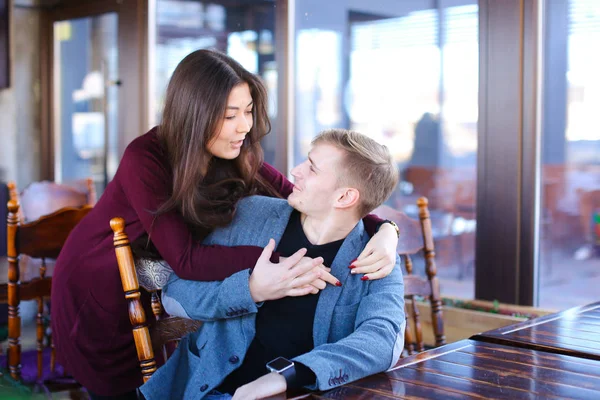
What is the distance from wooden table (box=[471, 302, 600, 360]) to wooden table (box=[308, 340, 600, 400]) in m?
0.04

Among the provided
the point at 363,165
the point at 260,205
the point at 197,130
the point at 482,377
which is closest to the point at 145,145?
the point at 197,130

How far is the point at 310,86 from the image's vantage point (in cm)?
384

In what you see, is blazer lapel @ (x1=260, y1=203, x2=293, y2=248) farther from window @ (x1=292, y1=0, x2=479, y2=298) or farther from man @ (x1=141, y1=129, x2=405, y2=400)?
window @ (x1=292, y1=0, x2=479, y2=298)

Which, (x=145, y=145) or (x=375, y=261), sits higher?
(x=145, y=145)

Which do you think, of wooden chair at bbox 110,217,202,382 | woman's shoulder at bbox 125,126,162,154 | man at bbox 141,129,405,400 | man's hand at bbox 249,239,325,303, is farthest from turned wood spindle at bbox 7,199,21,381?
man's hand at bbox 249,239,325,303

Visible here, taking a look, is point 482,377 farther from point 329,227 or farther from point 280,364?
point 329,227

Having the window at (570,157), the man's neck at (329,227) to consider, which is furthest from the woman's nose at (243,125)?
the window at (570,157)

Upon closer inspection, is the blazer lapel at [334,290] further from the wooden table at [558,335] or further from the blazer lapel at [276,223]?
the wooden table at [558,335]

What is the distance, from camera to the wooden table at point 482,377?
45.6 inches

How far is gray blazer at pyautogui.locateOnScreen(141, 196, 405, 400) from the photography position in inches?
57.5

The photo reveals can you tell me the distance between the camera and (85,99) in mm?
5480

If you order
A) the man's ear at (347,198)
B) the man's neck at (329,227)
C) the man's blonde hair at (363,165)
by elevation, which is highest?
the man's blonde hair at (363,165)

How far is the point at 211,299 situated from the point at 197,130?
0.43 meters

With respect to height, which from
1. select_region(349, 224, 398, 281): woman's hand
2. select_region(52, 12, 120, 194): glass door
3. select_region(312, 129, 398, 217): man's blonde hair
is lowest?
select_region(349, 224, 398, 281): woman's hand
